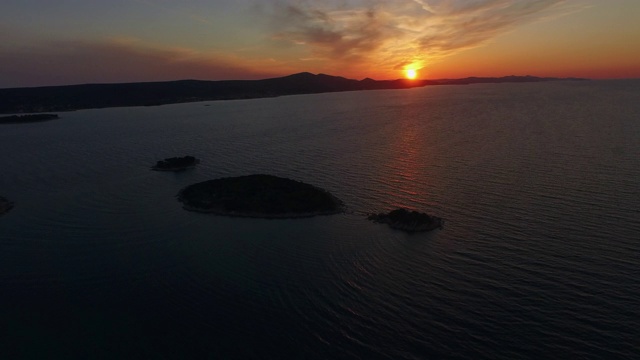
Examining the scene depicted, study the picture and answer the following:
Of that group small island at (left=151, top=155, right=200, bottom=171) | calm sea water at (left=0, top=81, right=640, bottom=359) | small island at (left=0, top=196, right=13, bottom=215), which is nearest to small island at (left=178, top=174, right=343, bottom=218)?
calm sea water at (left=0, top=81, right=640, bottom=359)

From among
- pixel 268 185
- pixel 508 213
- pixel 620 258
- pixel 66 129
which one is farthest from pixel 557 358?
pixel 66 129

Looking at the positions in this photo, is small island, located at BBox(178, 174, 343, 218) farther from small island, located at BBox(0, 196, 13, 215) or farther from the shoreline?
small island, located at BBox(0, 196, 13, 215)

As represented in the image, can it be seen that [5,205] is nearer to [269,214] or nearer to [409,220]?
[269,214]

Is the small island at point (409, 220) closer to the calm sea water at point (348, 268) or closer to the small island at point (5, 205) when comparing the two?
the calm sea water at point (348, 268)

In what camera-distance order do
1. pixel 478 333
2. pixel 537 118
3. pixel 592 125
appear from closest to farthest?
pixel 478 333 < pixel 592 125 < pixel 537 118

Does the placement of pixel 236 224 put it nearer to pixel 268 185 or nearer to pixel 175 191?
pixel 268 185

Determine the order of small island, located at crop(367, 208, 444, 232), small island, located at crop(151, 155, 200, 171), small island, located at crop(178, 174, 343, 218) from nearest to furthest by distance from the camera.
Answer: small island, located at crop(367, 208, 444, 232) → small island, located at crop(178, 174, 343, 218) → small island, located at crop(151, 155, 200, 171)

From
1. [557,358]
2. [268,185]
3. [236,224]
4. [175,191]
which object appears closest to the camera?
[557,358]
